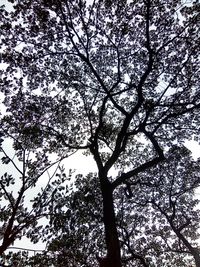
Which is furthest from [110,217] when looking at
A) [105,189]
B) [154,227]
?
[154,227]

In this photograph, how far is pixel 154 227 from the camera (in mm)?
24875

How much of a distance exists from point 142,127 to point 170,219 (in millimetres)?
9595

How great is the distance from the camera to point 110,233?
10742mm

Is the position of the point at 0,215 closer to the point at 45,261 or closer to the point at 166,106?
the point at 45,261

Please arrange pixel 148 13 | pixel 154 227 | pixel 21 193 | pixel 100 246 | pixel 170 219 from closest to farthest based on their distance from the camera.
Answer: pixel 21 193 < pixel 148 13 < pixel 100 246 < pixel 170 219 < pixel 154 227

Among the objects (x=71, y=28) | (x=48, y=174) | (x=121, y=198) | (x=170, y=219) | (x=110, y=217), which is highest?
(x=71, y=28)

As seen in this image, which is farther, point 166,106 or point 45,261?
point 166,106

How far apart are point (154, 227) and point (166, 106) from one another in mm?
13135

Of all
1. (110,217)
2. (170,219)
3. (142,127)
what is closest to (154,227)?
(170,219)

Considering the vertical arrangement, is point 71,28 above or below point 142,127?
above

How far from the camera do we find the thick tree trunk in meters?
9.93

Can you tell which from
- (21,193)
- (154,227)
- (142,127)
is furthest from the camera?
(154,227)

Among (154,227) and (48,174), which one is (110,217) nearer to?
(48,174)

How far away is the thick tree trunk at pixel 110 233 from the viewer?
9930 mm
